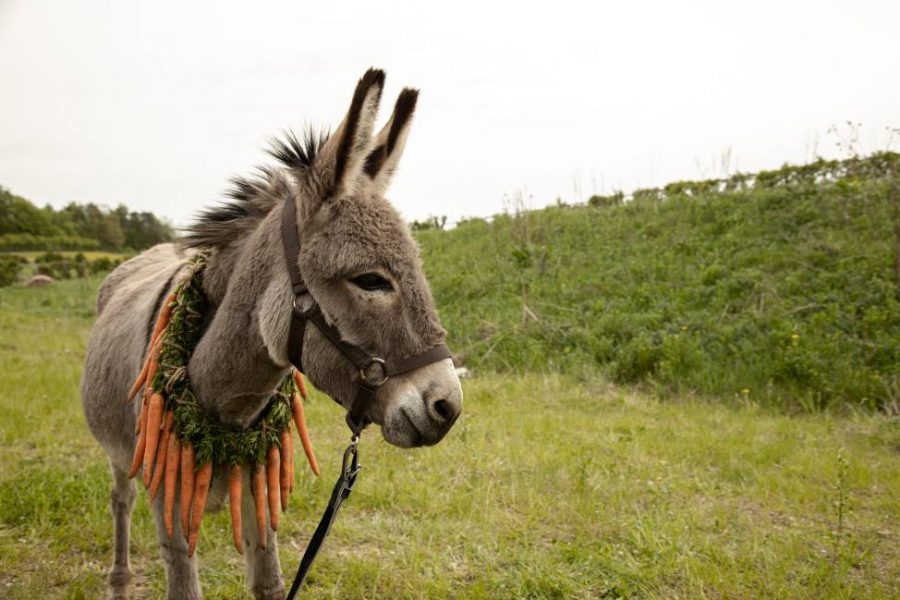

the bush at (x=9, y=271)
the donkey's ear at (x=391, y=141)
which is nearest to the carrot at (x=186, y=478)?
the donkey's ear at (x=391, y=141)

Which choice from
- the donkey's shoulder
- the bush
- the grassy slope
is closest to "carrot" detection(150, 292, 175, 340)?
the donkey's shoulder

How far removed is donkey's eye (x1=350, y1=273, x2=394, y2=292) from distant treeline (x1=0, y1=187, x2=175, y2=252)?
1736 inches

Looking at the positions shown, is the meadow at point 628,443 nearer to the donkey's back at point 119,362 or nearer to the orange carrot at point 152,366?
the donkey's back at point 119,362

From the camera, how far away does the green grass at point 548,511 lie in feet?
10.3

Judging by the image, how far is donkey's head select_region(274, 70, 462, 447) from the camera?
1.82m

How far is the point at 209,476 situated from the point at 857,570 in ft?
12.1

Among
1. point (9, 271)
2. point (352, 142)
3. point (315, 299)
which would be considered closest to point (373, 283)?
point (315, 299)

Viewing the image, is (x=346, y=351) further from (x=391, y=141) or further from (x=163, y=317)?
(x=163, y=317)

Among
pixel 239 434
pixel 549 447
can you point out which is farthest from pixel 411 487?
pixel 239 434

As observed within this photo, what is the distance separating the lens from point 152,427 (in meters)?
2.19

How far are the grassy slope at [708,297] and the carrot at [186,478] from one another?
7008 mm

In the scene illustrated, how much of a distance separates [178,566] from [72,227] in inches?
2491

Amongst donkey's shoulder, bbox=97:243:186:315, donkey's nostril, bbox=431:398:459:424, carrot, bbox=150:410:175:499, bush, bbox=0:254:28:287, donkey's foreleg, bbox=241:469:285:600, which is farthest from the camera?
bush, bbox=0:254:28:287

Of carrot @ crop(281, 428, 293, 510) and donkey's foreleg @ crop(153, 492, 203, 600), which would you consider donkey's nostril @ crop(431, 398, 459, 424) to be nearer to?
carrot @ crop(281, 428, 293, 510)
